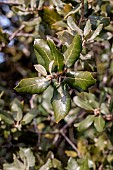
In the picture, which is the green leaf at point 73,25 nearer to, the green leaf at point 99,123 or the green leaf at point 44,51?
the green leaf at point 44,51

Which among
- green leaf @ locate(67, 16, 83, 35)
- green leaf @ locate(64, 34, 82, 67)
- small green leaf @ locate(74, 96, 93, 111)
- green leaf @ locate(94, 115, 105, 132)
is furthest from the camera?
small green leaf @ locate(74, 96, 93, 111)

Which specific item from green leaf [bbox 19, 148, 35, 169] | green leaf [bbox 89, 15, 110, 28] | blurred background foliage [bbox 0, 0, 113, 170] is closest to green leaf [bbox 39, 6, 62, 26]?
blurred background foliage [bbox 0, 0, 113, 170]

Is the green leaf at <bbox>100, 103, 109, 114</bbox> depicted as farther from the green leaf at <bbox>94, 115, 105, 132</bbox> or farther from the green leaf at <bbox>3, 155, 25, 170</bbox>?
the green leaf at <bbox>3, 155, 25, 170</bbox>

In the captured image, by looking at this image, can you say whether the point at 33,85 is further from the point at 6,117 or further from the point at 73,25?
the point at 6,117

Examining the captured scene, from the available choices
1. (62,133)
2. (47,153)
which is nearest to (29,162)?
(47,153)

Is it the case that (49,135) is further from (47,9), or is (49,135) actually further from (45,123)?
(47,9)

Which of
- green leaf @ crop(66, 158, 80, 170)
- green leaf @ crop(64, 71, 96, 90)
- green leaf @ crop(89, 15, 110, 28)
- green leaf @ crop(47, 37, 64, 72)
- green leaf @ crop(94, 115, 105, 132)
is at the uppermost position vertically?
green leaf @ crop(89, 15, 110, 28)
